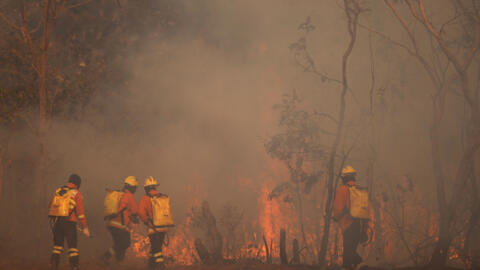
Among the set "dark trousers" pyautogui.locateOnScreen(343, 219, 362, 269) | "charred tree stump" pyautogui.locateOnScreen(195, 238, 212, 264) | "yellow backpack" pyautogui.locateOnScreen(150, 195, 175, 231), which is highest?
"yellow backpack" pyautogui.locateOnScreen(150, 195, 175, 231)

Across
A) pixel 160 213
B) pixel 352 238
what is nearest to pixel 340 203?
pixel 352 238

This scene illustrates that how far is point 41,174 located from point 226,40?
1392 centimetres

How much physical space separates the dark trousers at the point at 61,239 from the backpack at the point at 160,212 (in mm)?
1552

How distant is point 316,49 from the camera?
835 inches

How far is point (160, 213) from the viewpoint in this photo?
8.65 m

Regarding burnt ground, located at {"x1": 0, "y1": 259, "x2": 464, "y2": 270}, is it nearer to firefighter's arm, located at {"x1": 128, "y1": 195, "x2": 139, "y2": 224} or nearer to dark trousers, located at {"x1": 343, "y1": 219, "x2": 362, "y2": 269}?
dark trousers, located at {"x1": 343, "y1": 219, "x2": 362, "y2": 269}

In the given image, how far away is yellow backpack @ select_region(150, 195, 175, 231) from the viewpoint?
8617mm

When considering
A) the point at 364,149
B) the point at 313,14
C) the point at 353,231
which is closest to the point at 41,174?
the point at 353,231

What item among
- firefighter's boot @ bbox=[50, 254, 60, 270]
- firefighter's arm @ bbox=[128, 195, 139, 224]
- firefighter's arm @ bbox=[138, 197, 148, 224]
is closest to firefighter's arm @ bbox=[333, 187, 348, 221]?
firefighter's arm @ bbox=[138, 197, 148, 224]

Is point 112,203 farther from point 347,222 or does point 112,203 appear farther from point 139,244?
point 139,244

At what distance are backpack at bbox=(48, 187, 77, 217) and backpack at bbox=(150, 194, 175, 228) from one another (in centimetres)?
160

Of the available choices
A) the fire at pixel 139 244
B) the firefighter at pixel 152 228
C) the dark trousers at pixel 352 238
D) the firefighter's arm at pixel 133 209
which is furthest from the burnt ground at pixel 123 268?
the fire at pixel 139 244

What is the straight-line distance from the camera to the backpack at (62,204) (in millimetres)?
7715

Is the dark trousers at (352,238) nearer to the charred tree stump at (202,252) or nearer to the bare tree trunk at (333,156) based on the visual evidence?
the bare tree trunk at (333,156)
